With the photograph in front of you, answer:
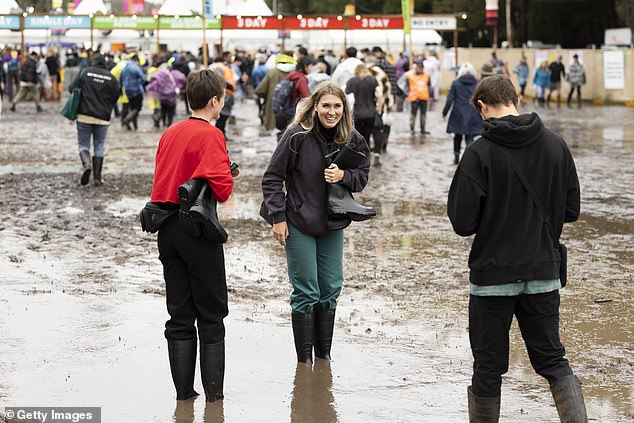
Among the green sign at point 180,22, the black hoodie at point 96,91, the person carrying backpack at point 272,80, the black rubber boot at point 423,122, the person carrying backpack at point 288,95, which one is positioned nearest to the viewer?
the black hoodie at point 96,91

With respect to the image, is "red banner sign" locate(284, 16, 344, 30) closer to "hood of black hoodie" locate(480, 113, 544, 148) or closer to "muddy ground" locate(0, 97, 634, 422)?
"muddy ground" locate(0, 97, 634, 422)

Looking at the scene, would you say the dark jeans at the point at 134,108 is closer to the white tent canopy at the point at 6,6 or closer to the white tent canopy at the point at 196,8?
the white tent canopy at the point at 196,8

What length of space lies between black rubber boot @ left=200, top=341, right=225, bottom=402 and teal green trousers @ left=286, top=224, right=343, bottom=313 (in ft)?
2.67

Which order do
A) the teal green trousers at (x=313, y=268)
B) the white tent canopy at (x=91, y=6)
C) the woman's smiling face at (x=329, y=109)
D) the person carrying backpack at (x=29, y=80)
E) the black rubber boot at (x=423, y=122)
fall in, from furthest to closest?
the white tent canopy at (x=91, y=6) < the person carrying backpack at (x=29, y=80) < the black rubber boot at (x=423, y=122) < the teal green trousers at (x=313, y=268) < the woman's smiling face at (x=329, y=109)

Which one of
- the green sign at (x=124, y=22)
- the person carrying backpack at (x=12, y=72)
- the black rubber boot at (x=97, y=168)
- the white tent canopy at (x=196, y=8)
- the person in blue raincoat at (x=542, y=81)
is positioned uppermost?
the white tent canopy at (x=196, y=8)

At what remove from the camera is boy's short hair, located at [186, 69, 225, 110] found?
5828 millimetres

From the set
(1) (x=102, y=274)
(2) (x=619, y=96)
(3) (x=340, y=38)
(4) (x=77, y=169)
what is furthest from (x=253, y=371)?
(3) (x=340, y=38)

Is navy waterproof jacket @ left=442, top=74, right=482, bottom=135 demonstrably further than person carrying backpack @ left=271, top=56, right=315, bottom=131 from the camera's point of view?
Yes

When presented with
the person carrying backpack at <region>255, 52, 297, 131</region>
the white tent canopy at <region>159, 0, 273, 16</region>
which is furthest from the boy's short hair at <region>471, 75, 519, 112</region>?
the white tent canopy at <region>159, 0, 273, 16</region>

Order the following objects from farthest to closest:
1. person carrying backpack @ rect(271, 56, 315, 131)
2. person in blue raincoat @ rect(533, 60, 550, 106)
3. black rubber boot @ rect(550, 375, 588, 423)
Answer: person in blue raincoat @ rect(533, 60, 550, 106) < person carrying backpack @ rect(271, 56, 315, 131) < black rubber boot @ rect(550, 375, 588, 423)

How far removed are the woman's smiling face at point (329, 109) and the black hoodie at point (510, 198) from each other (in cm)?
160

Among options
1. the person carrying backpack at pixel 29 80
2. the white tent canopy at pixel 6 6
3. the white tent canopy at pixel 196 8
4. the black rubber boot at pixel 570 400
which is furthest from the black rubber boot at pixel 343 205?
the white tent canopy at pixel 6 6

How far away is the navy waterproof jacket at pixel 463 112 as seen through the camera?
16.8 m

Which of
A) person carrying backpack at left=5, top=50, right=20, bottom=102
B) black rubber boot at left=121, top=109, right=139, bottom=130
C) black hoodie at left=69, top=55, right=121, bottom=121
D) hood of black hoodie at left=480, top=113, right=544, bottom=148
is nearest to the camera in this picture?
hood of black hoodie at left=480, top=113, right=544, bottom=148
